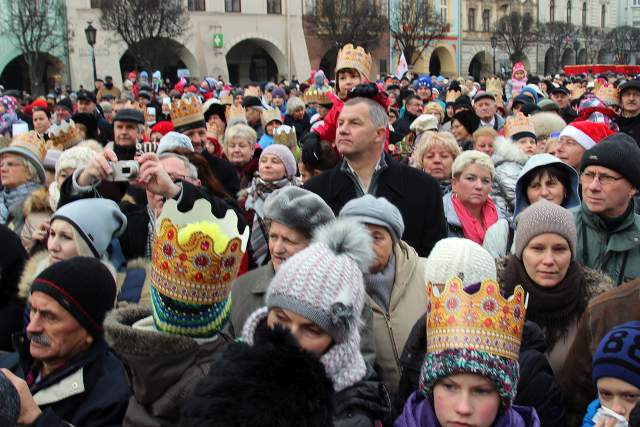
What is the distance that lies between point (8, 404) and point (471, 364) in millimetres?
1615

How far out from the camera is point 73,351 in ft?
9.67

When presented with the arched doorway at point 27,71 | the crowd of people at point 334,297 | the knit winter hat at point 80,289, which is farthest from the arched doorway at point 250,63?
the knit winter hat at point 80,289

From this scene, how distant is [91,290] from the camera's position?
9.91 feet

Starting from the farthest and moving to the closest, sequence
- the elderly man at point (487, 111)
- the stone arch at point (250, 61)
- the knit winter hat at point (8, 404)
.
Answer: the stone arch at point (250, 61) < the elderly man at point (487, 111) < the knit winter hat at point (8, 404)

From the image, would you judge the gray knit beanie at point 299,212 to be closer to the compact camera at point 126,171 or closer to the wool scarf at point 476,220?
the compact camera at point 126,171

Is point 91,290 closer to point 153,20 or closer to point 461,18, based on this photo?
point 153,20

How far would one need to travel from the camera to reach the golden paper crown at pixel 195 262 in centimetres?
261

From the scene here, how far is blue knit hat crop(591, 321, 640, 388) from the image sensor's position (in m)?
2.42

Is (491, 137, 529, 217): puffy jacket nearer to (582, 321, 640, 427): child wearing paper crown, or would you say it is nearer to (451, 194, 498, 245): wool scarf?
(451, 194, 498, 245): wool scarf

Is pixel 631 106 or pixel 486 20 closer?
pixel 631 106

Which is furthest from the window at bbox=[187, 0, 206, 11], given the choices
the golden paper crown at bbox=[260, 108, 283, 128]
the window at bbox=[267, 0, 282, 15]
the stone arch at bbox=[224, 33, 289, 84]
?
the golden paper crown at bbox=[260, 108, 283, 128]

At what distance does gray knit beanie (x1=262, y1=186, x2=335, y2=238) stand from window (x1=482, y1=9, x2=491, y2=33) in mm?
60391

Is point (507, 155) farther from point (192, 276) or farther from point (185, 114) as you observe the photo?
point (192, 276)

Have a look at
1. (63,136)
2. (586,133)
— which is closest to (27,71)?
(63,136)
